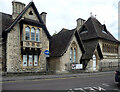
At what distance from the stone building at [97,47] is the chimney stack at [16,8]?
46.5 feet

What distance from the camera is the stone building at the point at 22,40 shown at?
17344 mm

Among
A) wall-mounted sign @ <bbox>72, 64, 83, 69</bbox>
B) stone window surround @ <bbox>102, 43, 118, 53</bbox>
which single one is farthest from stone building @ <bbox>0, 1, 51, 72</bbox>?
stone window surround @ <bbox>102, 43, 118, 53</bbox>

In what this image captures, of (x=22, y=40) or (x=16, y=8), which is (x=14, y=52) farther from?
(x=16, y=8)

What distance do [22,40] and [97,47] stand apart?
1561 cm

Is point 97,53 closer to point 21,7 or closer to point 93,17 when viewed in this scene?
point 93,17

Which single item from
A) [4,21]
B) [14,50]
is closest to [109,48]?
[14,50]

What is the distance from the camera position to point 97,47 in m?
26.0

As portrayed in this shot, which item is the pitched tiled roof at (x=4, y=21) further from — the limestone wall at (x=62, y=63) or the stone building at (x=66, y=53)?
the limestone wall at (x=62, y=63)

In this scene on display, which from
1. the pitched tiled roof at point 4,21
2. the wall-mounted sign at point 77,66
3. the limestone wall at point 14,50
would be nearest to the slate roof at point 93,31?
the wall-mounted sign at point 77,66

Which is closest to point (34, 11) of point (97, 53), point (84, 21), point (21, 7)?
point (21, 7)

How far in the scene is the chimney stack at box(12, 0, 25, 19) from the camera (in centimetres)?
Answer: 1923

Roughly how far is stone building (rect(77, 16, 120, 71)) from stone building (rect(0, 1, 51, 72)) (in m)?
9.07

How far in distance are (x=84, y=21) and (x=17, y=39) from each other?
23.2 meters

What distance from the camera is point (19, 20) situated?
18469 millimetres
